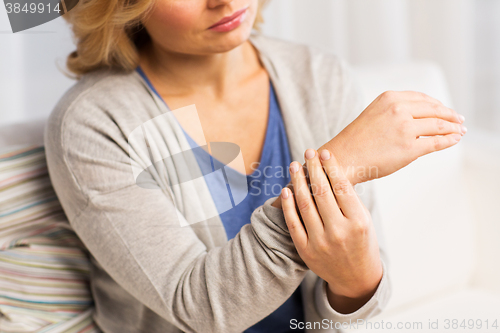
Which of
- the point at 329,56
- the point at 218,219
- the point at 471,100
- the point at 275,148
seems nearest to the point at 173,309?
the point at 218,219

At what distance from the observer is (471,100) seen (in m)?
1.71

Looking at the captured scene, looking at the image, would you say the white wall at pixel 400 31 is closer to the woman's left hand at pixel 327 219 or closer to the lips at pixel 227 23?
the lips at pixel 227 23

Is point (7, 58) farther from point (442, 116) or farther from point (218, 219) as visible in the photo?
point (442, 116)

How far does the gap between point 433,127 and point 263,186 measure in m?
0.26

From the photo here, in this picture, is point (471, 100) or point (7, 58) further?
point (471, 100)

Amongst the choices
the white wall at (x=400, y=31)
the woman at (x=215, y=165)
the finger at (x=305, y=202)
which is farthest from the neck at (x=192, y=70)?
the white wall at (x=400, y=31)

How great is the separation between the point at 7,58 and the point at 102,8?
1.00 feet

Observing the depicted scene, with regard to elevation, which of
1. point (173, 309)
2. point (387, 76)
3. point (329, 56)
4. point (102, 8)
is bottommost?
point (173, 309)

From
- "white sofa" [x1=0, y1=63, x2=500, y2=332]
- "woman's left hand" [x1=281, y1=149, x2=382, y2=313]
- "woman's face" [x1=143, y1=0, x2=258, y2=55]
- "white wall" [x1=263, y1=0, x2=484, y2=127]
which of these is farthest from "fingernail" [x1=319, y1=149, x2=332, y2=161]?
"white wall" [x1=263, y1=0, x2=484, y2=127]

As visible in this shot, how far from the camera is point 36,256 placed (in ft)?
2.42

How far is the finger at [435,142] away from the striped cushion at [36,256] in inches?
23.7

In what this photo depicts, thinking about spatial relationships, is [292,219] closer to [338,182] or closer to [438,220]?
[338,182]

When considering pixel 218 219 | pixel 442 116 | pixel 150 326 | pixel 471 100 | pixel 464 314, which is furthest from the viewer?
pixel 471 100

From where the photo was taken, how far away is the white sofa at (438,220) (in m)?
0.96
